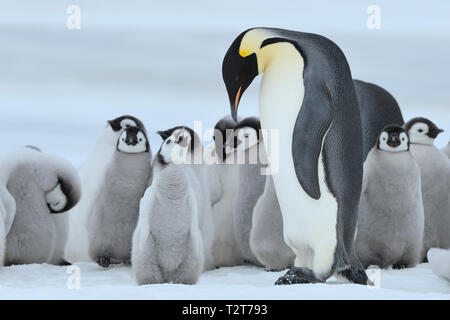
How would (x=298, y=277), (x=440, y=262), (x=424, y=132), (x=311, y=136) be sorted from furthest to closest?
(x=424, y=132), (x=440, y=262), (x=311, y=136), (x=298, y=277)

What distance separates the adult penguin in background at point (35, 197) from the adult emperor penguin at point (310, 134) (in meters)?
1.82

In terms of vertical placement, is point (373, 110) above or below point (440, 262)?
above

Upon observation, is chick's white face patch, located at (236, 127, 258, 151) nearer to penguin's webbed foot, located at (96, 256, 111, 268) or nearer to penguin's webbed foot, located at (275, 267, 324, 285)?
penguin's webbed foot, located at (96, 256, 111, 268)

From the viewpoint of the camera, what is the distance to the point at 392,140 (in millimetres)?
4555

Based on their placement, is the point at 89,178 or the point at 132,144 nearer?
the point at 132,144

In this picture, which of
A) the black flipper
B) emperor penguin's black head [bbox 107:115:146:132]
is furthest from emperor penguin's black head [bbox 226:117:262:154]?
the black flipper

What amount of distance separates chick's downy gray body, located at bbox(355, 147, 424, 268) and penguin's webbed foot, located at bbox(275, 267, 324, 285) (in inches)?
64.3

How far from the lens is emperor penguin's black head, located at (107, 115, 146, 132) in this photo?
17.5ft

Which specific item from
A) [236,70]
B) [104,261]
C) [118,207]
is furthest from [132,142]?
[236,70]

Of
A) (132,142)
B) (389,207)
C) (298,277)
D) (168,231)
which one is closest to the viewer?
(298,277)

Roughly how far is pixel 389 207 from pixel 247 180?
2.82ft

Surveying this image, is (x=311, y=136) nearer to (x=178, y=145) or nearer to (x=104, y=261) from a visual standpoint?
(x=178, y=145)
